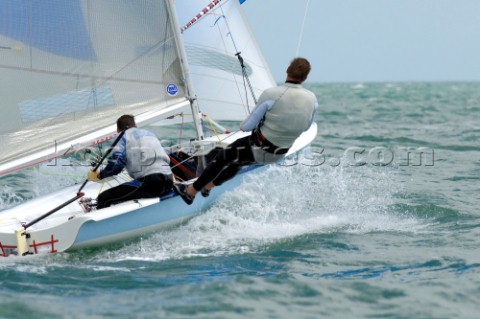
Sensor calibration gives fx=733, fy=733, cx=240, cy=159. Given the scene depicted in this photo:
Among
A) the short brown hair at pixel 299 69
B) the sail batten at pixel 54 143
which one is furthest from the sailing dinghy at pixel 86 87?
the short brown hair at pixel 299 69

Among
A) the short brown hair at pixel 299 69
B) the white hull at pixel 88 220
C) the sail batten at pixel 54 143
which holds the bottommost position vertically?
the white hull at pixel 88 220

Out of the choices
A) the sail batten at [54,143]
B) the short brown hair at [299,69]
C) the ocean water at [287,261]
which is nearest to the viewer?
the ocean water at [287,261]

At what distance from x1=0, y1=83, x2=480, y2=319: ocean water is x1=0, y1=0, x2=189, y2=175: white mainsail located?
42.5 inches

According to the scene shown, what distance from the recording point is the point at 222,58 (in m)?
7.79

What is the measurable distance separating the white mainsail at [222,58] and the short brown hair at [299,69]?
240 cm

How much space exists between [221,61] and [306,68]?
2.60 metres

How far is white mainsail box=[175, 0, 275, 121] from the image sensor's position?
25.1ft

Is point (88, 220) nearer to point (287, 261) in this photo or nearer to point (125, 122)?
point (125, 122)

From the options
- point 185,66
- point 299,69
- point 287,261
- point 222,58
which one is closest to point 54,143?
point 185,66

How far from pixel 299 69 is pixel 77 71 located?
1926mm

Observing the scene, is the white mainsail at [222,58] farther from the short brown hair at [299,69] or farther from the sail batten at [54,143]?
the short brown hair at [299,69]

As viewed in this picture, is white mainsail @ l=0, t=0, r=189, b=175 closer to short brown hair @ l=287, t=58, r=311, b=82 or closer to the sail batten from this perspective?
the sail batten

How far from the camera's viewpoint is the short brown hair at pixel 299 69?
5305mm

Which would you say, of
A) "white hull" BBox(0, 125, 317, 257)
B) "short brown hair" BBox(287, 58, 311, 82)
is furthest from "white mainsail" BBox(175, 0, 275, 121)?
"short brown hair" BBox(287, 58, 311, 82)
